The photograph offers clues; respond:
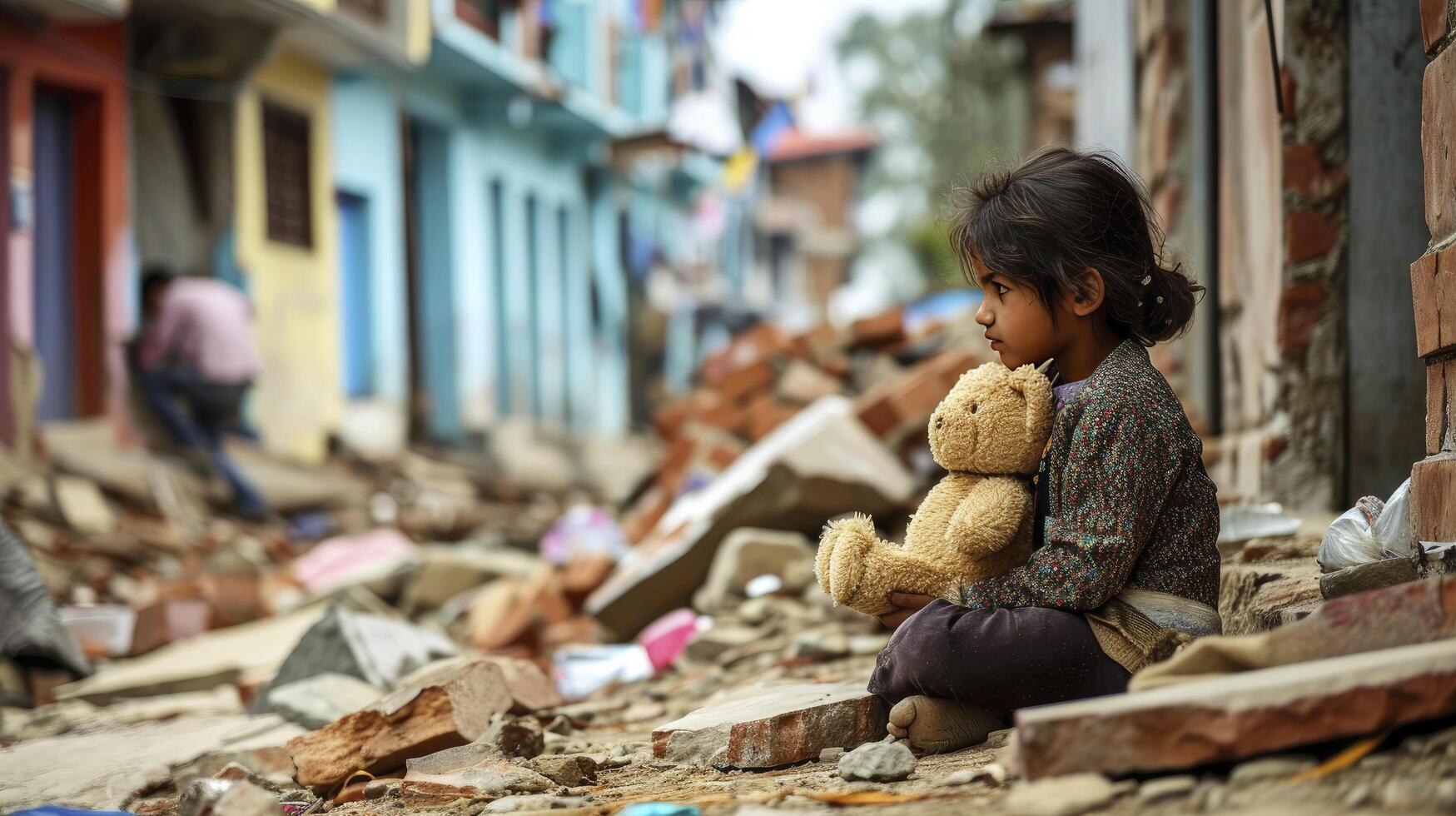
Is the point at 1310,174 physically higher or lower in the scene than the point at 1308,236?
higher

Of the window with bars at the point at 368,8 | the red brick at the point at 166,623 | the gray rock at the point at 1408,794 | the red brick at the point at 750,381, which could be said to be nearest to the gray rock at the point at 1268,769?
the gray rock at the point at 1408,794

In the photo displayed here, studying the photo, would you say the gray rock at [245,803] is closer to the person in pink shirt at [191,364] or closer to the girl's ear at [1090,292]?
the girl's ear at [1090,292]

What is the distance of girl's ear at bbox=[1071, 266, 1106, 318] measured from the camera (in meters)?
2.22

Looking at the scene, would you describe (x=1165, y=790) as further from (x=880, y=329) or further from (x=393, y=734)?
(x=880, y=329)

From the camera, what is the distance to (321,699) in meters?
3.36

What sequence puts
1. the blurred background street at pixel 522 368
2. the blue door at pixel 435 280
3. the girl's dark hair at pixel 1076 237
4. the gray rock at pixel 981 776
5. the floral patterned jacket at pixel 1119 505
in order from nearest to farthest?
the gray rock at pixel 981 776 → the floral patterned jacket at pixel 1119 505 → the girl's dark hair at pixel 1076 237 → the blurred background street at pixel 522 368 → the blue door at pixel 435 280

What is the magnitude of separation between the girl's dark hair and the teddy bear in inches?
6.9

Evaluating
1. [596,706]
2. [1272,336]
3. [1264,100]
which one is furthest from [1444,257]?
[596,706]

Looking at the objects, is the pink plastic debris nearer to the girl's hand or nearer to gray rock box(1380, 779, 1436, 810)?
the girl's hand

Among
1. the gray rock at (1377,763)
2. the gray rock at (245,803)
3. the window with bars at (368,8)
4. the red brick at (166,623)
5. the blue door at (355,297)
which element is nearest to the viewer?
the gray rock at (1377,763)

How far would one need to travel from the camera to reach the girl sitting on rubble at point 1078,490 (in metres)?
2.11

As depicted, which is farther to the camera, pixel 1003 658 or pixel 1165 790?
pixel 1003 658

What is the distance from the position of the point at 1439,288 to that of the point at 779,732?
4.24 ft

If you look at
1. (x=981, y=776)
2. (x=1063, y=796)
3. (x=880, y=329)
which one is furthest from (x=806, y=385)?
(x=1063, y=796)
